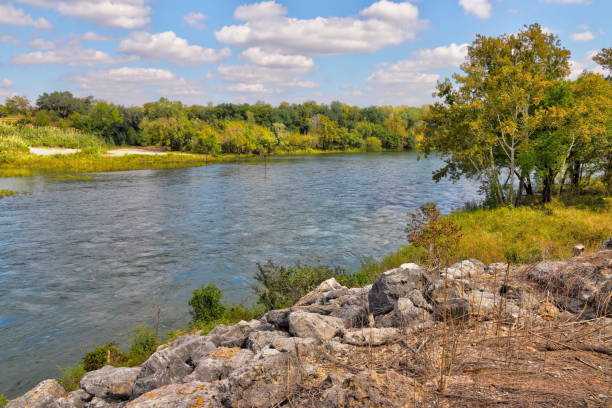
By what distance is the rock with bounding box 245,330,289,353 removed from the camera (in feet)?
25.7

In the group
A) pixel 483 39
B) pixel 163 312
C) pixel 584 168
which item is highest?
pixel 483 39

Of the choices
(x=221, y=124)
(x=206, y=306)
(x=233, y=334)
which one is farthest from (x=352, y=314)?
(x=221, y=124)

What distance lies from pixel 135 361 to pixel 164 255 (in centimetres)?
1265

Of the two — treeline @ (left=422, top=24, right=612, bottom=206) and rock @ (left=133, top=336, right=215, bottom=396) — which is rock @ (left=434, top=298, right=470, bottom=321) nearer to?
rock @ (left=133, top=336, right=215, bottom=396)

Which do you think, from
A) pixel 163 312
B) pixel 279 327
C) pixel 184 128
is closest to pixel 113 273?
pixel 163 312

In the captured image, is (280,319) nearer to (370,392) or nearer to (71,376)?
(370,392)


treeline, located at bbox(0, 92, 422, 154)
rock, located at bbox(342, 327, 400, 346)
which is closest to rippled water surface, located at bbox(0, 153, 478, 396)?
rock, located at bbox(342, 327, 400, 346)

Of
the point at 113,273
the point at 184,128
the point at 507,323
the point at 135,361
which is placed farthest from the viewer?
the point at 184,128

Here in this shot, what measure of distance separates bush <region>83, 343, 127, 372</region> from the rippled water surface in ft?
4.39

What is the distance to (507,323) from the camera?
738 cm

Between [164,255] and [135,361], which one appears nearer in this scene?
[135,361]

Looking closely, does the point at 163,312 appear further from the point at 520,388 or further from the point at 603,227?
the point at 603,227

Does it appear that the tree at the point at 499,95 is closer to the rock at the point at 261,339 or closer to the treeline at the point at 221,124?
the rock at the point at 261,339

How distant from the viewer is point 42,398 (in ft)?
26.6
